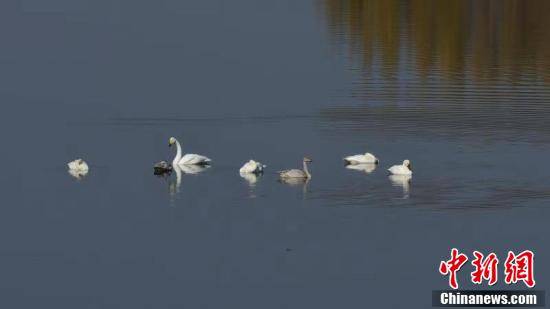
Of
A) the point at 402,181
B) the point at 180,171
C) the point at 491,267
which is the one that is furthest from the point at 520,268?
the point at 180,171

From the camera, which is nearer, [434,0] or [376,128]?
[376,128]

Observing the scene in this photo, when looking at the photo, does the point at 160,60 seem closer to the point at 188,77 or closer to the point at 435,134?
the point at 188,77

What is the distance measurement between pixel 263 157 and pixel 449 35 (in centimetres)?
2853

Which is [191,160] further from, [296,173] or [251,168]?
[296,173]

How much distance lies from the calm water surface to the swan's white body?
26cm

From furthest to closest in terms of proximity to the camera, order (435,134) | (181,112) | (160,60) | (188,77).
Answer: (160,60) → (188,77) → (181,112) → (435,134)

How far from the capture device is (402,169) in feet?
108

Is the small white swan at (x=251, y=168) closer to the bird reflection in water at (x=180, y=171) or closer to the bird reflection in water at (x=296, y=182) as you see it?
the bird reflection in water at (x=296, y=182)

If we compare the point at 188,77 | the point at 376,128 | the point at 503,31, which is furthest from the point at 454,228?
the point at 503,31

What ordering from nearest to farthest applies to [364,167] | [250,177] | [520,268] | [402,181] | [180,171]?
[520,268]
[402,181]
[250,177]
[364,167]
[180,171]

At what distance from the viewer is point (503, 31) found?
214 feet

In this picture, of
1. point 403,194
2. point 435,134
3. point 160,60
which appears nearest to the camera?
point 403,194

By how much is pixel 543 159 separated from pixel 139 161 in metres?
8.84

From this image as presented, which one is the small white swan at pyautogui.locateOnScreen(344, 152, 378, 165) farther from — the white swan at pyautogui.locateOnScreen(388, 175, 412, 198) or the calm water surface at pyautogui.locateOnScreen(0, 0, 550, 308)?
the white swan at pyautogui.locateOnScreen(388, 175, 412, 198)
